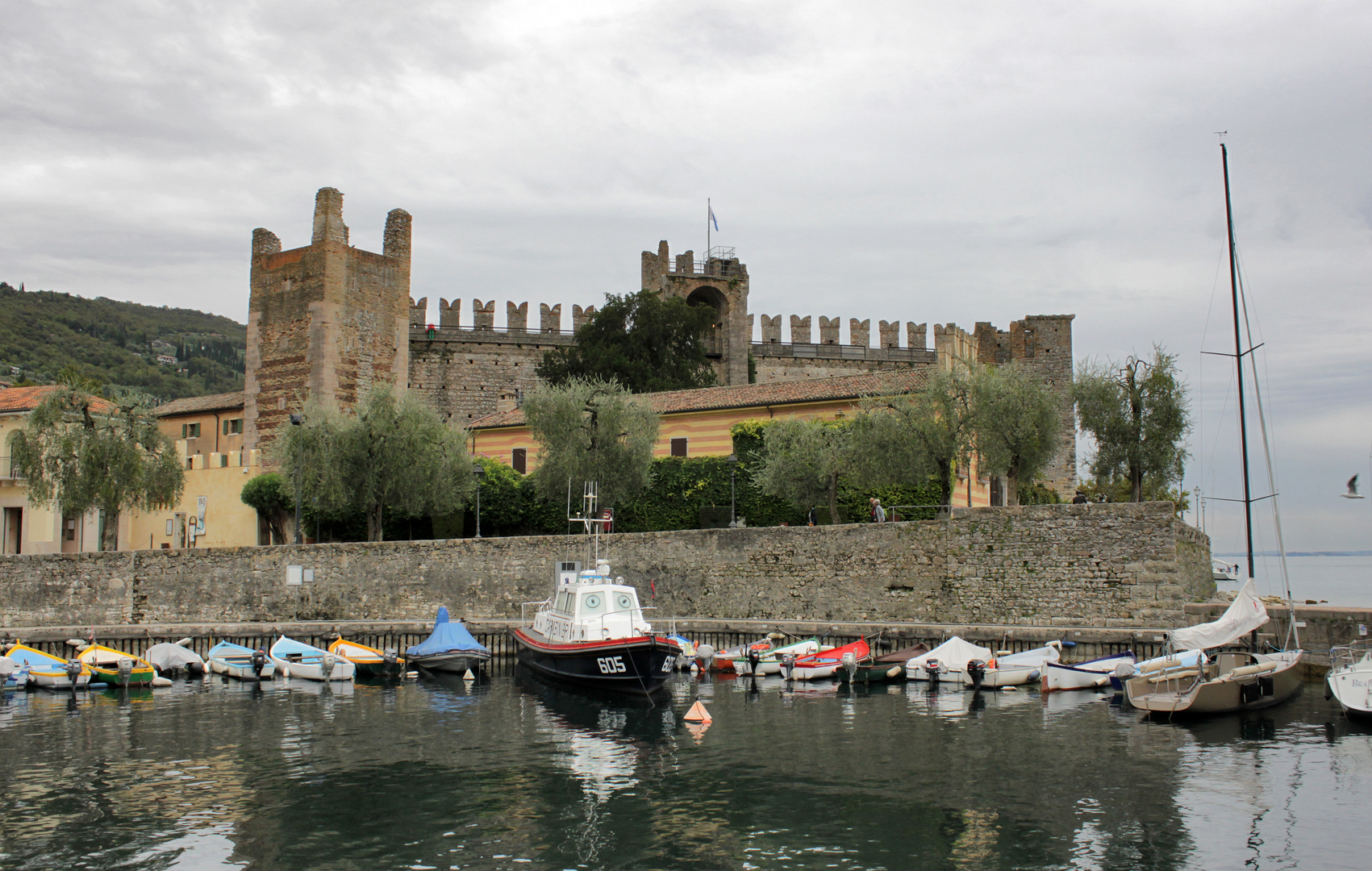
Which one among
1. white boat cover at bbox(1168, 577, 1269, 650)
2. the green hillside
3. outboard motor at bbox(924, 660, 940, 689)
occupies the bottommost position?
outboard motor at bbox(924, 660, 940, 689)

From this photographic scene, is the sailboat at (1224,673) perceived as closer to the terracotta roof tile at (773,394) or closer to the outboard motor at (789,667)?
the outboard motor at (789,667)

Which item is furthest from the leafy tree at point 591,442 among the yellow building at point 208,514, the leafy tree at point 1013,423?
the yellow building at point 208,514

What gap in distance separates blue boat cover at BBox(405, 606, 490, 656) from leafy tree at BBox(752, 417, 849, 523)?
9680 millimetres

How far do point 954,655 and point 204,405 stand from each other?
Answer: 34179mm

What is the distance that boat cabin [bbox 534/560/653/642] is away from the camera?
21.2 m

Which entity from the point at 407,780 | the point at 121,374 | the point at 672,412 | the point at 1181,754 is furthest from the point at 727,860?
the point at 121,374

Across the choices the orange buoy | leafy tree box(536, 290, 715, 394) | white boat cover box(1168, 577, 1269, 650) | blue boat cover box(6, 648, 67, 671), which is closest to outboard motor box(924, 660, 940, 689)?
white boat cover box(1168, 577, 1269, 650)

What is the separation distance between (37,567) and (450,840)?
956 inches

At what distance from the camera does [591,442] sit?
3058 cm

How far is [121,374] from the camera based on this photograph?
2707 inches

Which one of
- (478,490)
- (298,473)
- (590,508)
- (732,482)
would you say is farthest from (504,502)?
(590,508)

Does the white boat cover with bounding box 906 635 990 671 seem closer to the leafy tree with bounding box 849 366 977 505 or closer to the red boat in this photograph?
the red boat

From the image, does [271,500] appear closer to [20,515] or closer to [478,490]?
[478,490]

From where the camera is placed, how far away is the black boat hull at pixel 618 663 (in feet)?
65.0
